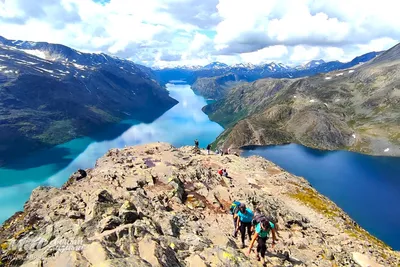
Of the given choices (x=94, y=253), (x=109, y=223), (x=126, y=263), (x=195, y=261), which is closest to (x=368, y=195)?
(x=195, y=261)

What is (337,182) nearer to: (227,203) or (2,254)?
(227,203)

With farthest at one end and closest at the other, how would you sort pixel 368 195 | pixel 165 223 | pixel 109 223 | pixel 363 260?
pixel 368 195
pixel 363 260
pixel 165 223
pixel 109 223

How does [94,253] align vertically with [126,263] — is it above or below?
above

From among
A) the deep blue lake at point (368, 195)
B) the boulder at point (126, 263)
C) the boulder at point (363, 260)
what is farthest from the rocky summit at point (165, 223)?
the deep blue lake at point (368, 195)

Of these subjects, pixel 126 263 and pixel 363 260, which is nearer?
pixel 126 263

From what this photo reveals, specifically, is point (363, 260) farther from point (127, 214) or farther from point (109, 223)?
point (109, 223)

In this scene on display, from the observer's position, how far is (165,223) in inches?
1052

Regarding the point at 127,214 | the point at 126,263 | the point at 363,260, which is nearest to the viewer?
the point at 126,263

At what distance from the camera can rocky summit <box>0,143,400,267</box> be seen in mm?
19312

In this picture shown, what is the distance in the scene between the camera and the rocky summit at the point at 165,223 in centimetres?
1931

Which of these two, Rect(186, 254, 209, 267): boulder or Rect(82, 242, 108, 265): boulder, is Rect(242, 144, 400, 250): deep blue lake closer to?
Rect(186, 254, 209, 267): boulder

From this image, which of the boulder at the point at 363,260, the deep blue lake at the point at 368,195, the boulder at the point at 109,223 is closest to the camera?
the boulder at the point at 109,223

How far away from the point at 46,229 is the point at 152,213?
934 centimetres

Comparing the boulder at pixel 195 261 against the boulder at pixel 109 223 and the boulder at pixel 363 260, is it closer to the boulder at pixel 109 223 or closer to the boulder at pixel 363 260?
the boulder at pixel 109 223
